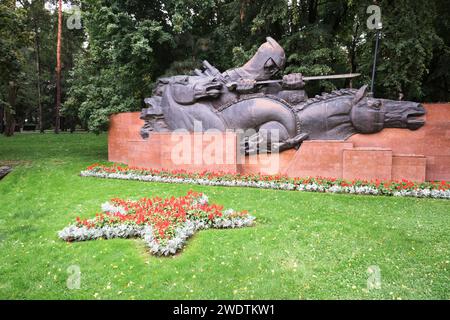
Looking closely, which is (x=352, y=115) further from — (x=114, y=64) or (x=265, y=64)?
(x=114, y=64)

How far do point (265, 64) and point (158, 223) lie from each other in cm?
822

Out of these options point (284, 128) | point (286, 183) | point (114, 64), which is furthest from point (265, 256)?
point (114, 64)

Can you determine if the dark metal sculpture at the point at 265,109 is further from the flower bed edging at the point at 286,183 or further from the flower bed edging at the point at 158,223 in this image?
the flower bed edging at the point at 158,223

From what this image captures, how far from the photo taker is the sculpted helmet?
1242 centimetres

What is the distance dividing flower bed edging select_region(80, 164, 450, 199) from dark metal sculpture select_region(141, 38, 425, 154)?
168 centimetres

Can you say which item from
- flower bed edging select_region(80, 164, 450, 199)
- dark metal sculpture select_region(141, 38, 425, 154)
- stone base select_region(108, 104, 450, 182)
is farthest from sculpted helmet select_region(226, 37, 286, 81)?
flower bed edging select_region(80, 164, 450, 199)

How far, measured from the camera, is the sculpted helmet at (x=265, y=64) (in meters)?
12.4

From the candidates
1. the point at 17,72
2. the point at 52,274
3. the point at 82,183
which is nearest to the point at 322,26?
the point at 82,183

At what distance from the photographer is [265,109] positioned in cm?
1170

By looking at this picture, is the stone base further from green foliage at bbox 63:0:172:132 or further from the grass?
green foliage at bbox 63:0:172:132

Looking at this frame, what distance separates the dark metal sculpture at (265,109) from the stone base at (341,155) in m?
0.39

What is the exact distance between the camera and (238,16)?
1662cm
